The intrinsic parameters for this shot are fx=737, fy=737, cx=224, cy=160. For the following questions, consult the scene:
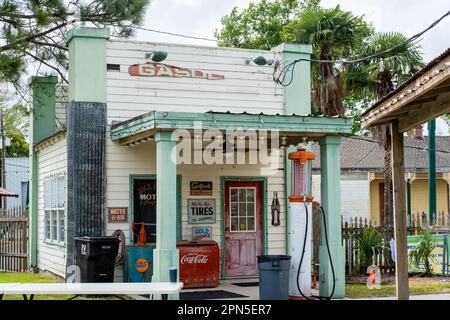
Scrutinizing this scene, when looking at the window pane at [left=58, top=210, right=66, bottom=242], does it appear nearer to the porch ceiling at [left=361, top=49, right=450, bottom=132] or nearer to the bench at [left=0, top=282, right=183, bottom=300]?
the bench at [left=0, top=282, right=183, bottom=300]

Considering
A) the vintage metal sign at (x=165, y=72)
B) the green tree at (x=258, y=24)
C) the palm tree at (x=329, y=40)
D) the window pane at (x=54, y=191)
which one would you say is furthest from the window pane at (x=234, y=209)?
the green tree at (x=258, y=24)

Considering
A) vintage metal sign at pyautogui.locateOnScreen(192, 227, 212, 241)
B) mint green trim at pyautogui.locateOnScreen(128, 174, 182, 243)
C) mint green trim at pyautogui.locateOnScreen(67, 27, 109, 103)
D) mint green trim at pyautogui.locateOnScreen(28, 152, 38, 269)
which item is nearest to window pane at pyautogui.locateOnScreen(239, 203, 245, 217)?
vintage metal sign at pyautogui.locateOnScreen(192, 227, 212, 241)

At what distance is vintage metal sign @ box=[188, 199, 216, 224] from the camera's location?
1664 centimetres

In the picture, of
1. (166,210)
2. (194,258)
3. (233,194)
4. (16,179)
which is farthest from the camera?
(16,179)

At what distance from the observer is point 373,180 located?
3612 centimetres

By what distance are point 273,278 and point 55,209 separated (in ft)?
24.0

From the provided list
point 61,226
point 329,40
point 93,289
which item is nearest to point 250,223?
point 61,226

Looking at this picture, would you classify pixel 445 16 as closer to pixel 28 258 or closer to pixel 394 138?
pixel 394 138

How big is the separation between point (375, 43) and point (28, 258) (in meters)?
13.2

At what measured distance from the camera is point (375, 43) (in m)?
24.8

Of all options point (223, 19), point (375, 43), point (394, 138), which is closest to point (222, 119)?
point (394, 138)

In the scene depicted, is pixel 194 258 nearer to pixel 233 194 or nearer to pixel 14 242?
pixel 233 194

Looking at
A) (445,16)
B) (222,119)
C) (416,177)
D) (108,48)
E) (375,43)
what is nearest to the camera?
(445,16)

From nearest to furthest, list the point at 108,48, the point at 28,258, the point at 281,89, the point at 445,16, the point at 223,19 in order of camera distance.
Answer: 1. the point at 445,16
2. the point at 108,48
3. the point at 281,89
4. the point at 28,258
5. the point at 223,19
